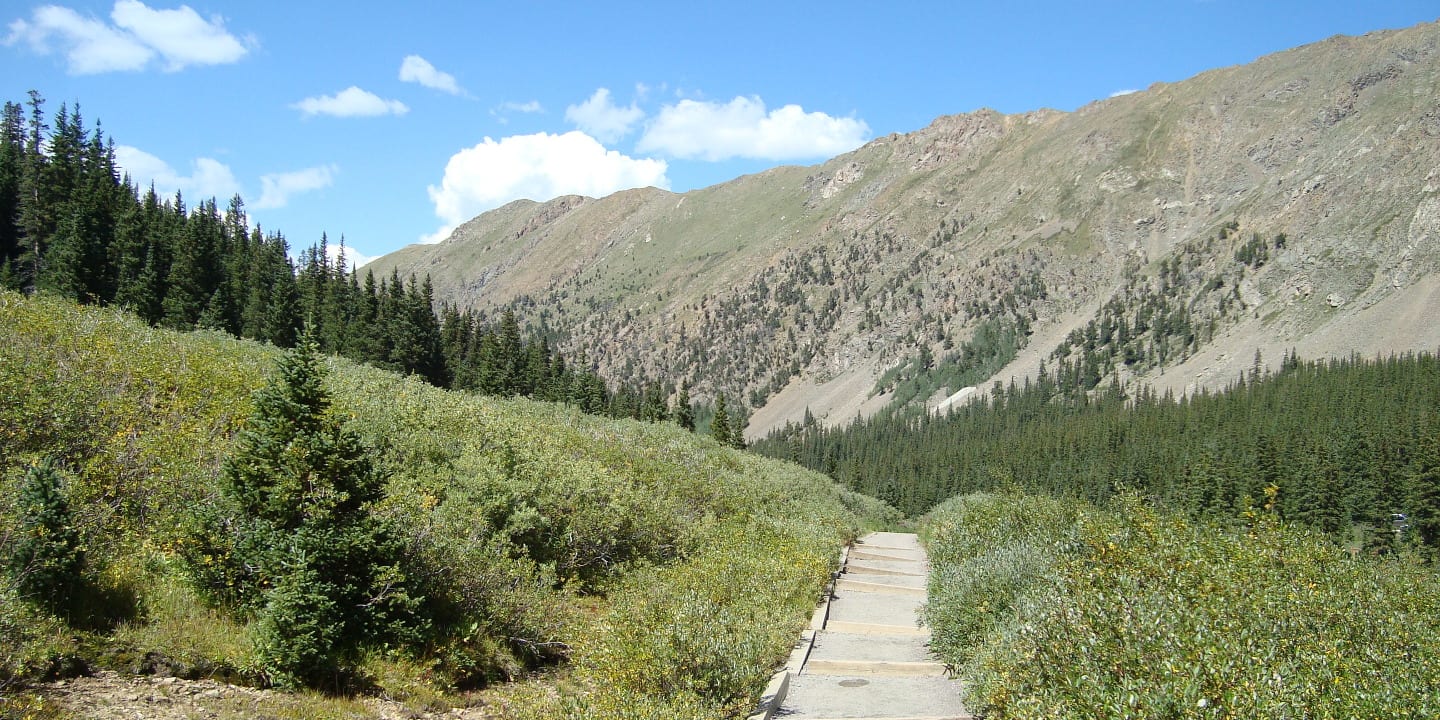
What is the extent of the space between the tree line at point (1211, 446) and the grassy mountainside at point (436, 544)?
1048 cm

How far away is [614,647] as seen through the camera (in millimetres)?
9508

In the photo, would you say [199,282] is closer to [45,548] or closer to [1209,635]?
[45,548]

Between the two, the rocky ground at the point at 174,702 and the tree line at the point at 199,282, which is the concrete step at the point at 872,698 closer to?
the rocky ground at the point at 174,702

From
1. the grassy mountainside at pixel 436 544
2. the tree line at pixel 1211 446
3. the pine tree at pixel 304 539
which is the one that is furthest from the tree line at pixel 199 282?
the tree line at pixel 1211 446

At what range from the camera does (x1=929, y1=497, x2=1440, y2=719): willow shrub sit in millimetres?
6293

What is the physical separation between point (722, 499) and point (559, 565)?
9935 millimetres

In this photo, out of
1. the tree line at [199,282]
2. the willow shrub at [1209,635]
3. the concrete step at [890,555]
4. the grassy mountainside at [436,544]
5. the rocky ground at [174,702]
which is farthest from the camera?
→ the tree line at [199,282]

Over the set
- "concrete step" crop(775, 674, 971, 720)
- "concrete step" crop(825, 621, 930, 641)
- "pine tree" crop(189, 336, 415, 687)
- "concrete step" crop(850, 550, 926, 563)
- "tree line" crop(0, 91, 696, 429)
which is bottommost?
"concrete step" crop(850, 550, 926, 563)

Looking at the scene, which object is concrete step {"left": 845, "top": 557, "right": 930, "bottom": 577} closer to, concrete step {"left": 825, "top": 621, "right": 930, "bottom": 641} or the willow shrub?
concrete step {"left": 825, "top": 621, "right": 930, "bottom": 641}

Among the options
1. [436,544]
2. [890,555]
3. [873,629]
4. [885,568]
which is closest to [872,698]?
[873,629]

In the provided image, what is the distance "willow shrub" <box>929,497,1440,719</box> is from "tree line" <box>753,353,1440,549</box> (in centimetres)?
876

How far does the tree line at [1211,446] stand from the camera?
72.8 metres

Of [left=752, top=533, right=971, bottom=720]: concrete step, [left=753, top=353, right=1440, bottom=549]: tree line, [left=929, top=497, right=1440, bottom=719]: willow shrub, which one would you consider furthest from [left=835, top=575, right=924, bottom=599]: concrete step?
[left=929, top=497, right=1440, bottom=719]: willow shrub

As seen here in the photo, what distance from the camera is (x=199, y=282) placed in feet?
200
